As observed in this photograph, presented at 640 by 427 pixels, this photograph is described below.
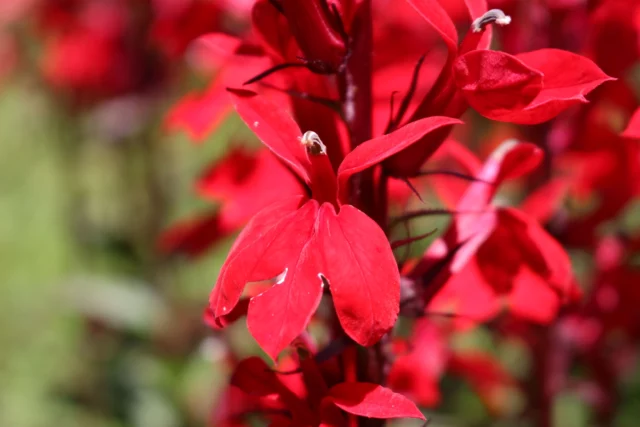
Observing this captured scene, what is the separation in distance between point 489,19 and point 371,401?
12.9 inches

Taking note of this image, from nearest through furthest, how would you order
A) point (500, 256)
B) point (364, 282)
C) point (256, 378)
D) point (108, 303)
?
1. point (364, 282)
2. point (256, 378)
3. point (500, 256)
4. point (108, 303)

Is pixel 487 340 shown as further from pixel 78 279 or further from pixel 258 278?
pixel 258 278

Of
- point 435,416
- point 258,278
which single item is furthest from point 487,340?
point 258,278

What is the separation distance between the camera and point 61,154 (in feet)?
7.44

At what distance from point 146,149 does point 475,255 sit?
4.52 ft

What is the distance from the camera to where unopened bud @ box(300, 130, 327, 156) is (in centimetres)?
63

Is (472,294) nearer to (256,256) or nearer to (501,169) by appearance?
(501,169)

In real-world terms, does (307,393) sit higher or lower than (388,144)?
lower

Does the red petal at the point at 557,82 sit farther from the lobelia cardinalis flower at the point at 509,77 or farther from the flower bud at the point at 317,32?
the flower bud at the point at 317,32

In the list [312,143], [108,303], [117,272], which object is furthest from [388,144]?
[117,272]

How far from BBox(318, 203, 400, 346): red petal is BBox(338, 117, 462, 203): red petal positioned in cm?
5

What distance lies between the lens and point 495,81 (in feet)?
1.93

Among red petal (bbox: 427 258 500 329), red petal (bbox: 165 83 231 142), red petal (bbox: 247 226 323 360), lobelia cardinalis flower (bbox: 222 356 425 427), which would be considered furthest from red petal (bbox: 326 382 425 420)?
red petal (bbox: 165 83 231 142)

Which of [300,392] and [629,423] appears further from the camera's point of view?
[629,423]
